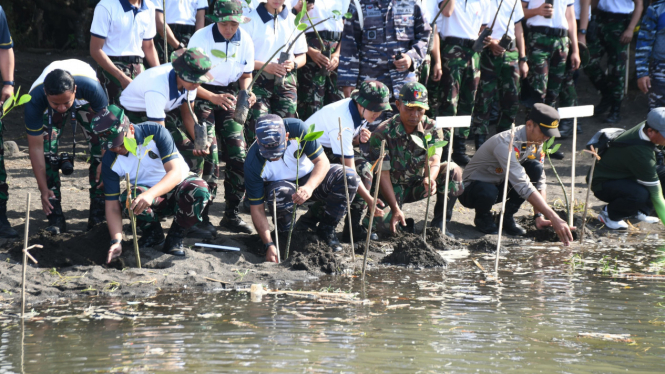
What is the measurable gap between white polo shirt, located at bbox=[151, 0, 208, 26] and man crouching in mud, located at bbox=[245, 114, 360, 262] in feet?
8.72

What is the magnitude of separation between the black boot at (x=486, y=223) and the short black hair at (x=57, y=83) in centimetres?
384

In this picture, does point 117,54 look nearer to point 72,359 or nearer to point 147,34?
point 147,34

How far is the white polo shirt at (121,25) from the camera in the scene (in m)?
6.51

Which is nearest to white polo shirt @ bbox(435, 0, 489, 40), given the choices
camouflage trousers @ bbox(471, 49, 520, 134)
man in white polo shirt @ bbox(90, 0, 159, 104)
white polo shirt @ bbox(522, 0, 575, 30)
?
camouflage trousers @ bbox(471, 49, 520, 134)

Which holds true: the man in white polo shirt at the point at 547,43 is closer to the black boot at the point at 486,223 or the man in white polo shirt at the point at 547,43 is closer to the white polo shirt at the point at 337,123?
the black boot at the point at 486,223

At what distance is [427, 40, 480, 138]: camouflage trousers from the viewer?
27.8ft

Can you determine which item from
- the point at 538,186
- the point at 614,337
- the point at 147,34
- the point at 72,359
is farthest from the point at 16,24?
the point at 614,337

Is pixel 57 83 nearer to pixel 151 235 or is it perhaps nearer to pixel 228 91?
pixel 151 235

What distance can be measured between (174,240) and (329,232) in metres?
1.29

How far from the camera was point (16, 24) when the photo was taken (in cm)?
1377

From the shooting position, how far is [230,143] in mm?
6586

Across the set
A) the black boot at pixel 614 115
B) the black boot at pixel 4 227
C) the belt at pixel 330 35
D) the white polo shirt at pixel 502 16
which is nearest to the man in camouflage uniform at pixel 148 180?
the black boot at pixel 4 227

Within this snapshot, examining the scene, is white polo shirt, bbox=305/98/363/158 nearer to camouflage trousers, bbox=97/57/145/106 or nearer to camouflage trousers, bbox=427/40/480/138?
camouflage trousers, bbox=97/57/145/106

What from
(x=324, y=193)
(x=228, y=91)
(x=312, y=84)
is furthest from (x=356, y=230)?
(x=312, y=84)
